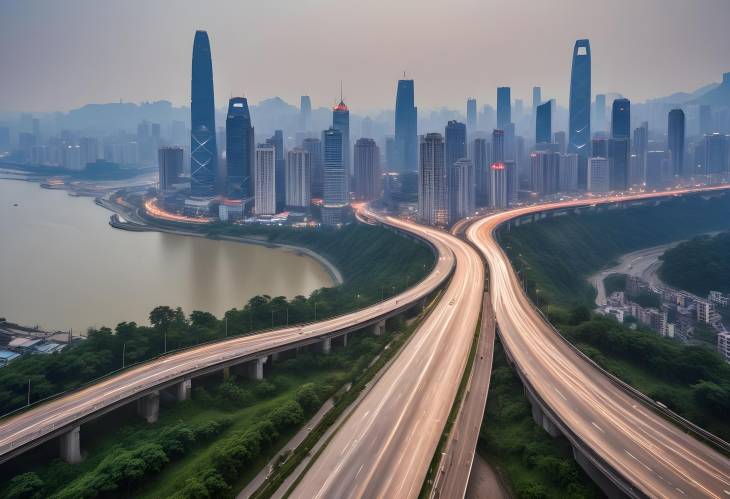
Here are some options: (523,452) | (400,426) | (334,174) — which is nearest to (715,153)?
(334,174)

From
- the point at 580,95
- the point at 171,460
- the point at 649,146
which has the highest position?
the point at 580,95

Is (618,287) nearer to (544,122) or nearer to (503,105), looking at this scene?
(544,122)

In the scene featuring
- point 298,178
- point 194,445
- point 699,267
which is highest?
point 298,178

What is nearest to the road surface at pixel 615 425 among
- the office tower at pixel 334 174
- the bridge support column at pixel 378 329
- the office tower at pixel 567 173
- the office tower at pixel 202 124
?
the bridge support column at pixel 378 329

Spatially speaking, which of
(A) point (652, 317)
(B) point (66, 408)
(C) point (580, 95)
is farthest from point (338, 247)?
(C) point (580, 95)

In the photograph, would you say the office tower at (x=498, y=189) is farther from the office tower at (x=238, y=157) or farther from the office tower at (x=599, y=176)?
the office tower at (x=238, y=157)

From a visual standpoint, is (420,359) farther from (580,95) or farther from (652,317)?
(580,95)

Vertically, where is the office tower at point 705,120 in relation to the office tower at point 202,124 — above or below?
above
